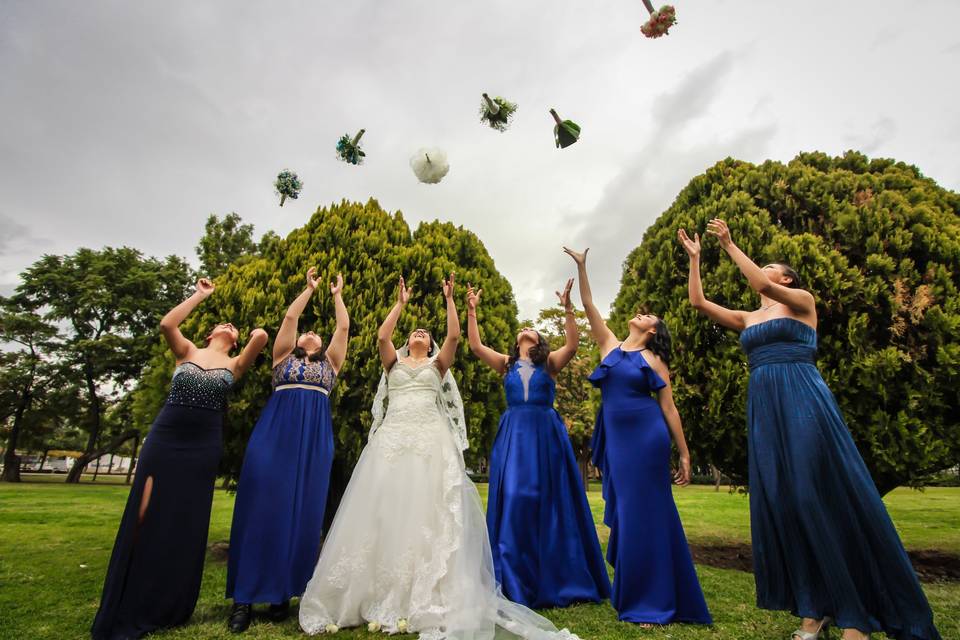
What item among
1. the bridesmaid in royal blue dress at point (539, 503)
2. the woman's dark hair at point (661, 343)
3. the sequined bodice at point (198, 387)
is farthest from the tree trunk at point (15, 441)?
the woman's dark hair at point (661, 343)

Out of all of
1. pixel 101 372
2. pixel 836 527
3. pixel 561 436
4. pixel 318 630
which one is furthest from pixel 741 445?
pixel 101 372

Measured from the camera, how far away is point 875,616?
3.29m

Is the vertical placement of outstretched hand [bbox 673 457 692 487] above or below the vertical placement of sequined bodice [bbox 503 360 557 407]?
below

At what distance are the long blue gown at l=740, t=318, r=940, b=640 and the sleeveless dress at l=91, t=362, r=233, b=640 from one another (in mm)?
4416

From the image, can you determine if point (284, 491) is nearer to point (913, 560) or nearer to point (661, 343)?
point (661, 343)

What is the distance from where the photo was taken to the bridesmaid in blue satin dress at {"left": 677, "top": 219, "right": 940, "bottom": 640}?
10.7ft

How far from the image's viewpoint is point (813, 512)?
3434 millimetres

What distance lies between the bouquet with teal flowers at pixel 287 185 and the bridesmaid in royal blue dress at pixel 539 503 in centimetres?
318

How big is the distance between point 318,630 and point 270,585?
61cm

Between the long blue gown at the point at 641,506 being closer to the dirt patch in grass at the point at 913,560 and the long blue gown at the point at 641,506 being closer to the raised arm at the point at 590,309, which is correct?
the raised arm at the point at 590,309

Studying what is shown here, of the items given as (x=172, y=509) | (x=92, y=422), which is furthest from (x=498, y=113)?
(x=92, y=422)

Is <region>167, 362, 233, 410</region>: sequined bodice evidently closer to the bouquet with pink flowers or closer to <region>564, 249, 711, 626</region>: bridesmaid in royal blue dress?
<region>564, 249, 711, 626</region>: bridesmaid in royal blue dress

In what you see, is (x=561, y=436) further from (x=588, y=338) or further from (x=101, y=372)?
(x=101, y=372)

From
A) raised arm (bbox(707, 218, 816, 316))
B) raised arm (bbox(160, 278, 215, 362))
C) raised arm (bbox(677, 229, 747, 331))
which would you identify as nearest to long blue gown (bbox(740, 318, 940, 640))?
raised arm (bbox(707, 218, 816, 316))
